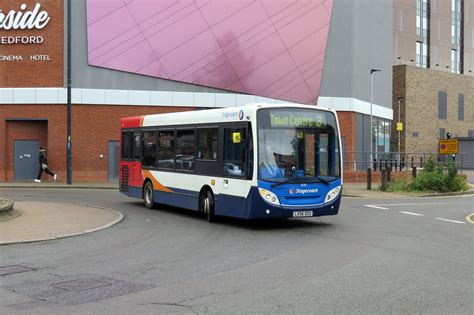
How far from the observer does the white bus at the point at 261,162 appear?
1230cm

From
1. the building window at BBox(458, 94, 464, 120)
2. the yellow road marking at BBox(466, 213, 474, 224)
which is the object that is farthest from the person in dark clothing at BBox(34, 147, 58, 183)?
the building window at BBox(458, 94, 464, 120)

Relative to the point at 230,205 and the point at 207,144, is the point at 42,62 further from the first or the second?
the point at 230,205

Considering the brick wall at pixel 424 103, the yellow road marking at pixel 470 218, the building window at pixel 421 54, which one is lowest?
the yellow road marking at pixel 470 218

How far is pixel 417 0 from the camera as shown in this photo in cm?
5638

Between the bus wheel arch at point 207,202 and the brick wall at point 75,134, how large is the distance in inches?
688

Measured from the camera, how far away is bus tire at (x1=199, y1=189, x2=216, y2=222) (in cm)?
1376

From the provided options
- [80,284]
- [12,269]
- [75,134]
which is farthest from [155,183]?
[75,134]

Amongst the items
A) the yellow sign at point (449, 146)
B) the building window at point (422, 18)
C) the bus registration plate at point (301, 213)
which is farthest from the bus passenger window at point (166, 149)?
the building window at point (422, 18)

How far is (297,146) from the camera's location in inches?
500

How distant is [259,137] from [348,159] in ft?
75.2

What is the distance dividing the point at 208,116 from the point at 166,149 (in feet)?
8.43

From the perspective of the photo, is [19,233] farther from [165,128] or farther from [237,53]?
[237,53]

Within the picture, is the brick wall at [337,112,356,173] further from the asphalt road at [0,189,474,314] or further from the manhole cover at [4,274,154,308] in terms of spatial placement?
the manhole cover at [4,274,154,308]

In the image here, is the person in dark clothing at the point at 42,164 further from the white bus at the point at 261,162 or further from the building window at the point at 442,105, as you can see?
the building window at the point at 442,105
